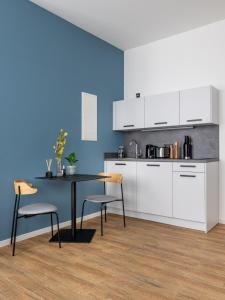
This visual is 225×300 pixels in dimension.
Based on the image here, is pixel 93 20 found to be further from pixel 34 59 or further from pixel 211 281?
pixel 211 281

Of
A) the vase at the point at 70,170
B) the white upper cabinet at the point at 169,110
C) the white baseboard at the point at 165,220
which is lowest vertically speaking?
the white baseboard at the point at 165,220

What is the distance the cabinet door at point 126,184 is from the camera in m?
4.09

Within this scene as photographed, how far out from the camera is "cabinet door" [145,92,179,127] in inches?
154

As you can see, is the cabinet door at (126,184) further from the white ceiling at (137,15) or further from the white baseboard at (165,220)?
the white ceiling at (137,15)

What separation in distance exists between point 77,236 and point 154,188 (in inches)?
54.6

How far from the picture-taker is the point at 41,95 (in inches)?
133

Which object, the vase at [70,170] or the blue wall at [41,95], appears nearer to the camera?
the blue wall at [41,95]

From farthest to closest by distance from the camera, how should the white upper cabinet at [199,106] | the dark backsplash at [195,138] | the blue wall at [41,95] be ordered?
the dark backsplash at [195,138]
the white upper cabinet at [199,106]
the blue wall at [41,95]

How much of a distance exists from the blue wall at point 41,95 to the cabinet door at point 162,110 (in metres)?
0.85

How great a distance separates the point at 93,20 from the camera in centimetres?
379

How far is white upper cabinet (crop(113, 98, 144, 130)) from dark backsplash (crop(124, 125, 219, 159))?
34 centimetres

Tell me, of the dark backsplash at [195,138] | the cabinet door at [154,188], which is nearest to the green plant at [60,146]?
the cabinet door at [154,188]

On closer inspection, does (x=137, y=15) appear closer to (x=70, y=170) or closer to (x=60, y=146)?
(x=60, y=146)

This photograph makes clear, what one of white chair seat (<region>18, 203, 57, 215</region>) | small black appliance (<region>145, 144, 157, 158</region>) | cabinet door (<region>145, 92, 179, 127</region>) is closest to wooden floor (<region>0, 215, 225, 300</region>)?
white chair seat (<region>18, 203, 57, 215</region>)
